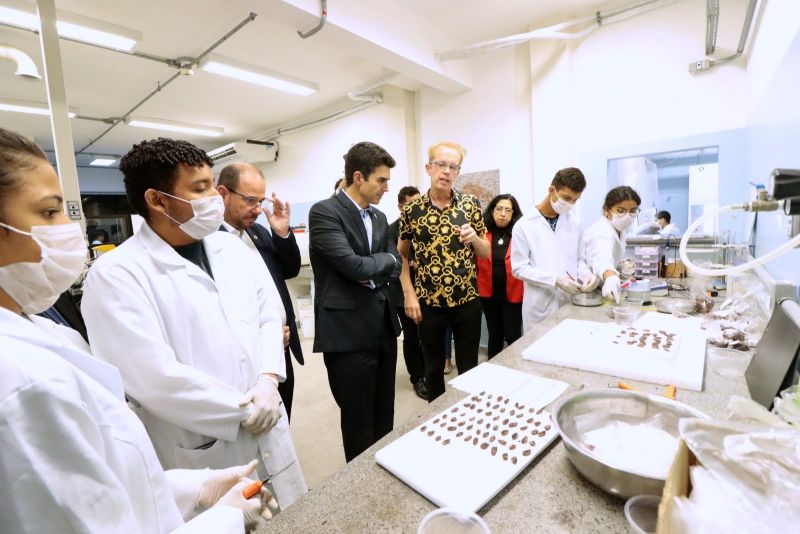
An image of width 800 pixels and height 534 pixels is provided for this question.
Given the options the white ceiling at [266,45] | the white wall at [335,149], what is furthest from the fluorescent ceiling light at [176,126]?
the white wall at [335,149]

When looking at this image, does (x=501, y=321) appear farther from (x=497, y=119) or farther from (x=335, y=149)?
(x=335, y=149)

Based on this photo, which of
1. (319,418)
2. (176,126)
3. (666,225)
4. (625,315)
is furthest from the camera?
(176,126)

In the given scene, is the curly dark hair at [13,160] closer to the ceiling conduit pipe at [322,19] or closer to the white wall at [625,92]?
the ceiling conduit pipe at [322,19]

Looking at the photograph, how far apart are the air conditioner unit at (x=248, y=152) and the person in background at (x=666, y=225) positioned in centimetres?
557

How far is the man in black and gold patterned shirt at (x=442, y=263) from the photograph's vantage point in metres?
1.95

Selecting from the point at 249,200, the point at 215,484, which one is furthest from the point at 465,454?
the point at 249,200

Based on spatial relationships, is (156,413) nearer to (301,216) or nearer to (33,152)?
(33,152)

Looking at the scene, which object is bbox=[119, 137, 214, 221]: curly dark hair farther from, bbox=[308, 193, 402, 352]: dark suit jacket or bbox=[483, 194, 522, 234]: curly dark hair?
bbox=[483, 194, 522, 234]: curly dark hair

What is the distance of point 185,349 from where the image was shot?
1.00 meters

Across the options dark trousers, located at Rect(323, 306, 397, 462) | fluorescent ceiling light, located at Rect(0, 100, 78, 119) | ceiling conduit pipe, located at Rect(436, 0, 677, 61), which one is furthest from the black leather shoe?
fluorescent ceiling light, located at Rect(0, 100, 78, 119)

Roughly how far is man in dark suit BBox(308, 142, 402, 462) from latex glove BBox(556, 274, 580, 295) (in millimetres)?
968

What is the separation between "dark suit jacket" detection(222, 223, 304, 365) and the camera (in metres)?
1.73

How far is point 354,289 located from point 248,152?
206 inches

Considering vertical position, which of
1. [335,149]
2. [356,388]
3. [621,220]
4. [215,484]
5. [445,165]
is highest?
[335,149]
